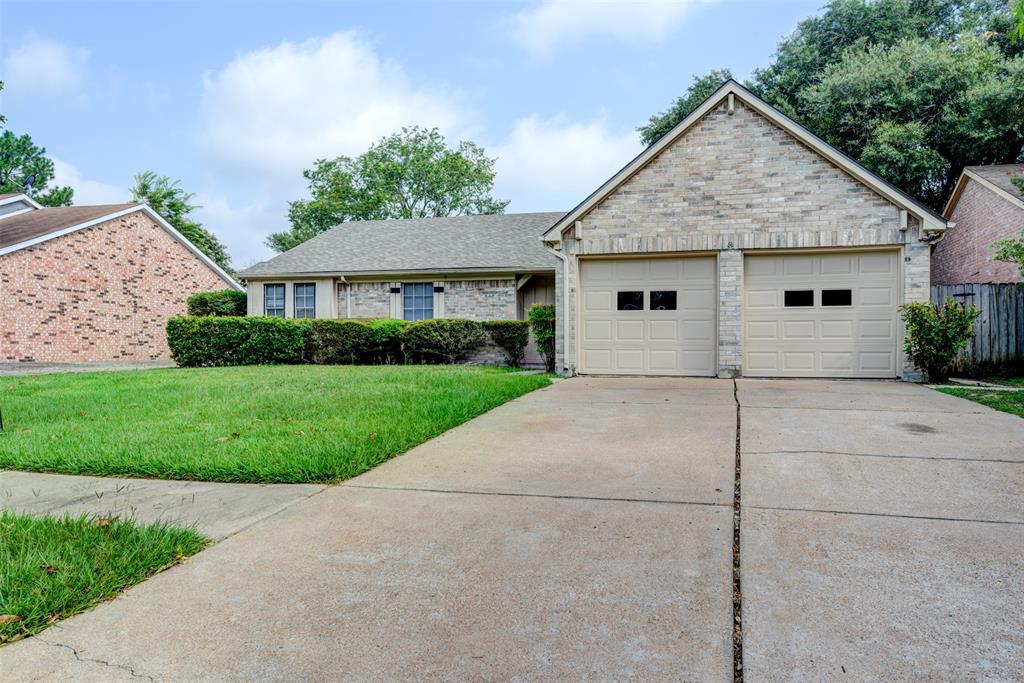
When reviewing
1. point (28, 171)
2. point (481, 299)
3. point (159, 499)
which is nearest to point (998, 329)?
point (481, 299)

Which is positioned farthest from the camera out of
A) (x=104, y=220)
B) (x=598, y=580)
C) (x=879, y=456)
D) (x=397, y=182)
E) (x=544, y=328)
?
(x=397, y=182)

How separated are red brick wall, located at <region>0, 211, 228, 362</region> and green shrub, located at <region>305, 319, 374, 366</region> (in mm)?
7794

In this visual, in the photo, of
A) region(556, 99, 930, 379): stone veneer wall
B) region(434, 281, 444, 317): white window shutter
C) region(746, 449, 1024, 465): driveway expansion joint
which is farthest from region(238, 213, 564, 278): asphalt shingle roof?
region(746, 449, 1024, 465): driveway expansion joint

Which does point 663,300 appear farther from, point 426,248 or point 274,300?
point 274,300

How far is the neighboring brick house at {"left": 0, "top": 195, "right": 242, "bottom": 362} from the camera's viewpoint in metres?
16.3

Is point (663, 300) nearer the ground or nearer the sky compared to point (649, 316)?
nearer the sky

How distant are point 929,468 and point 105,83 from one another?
1611cm

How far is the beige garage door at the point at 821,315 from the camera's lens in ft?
34.9

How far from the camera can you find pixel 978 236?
17016 mm

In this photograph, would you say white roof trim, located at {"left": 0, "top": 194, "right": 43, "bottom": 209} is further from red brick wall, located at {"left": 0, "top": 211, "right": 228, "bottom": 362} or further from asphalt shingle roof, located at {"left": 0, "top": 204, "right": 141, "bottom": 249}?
red brick wall, located at {"left": 0, "top": 211, "right": 228, "bottom": 362}

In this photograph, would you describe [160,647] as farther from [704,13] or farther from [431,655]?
[704,13]

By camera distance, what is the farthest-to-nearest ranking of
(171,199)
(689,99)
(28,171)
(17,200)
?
1. (28,171)
2. (171,199)
3. (689,99)
4. (17,200)

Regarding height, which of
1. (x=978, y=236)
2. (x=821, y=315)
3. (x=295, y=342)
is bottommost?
(x=295, y=342)

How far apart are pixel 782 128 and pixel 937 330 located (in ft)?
14.4
